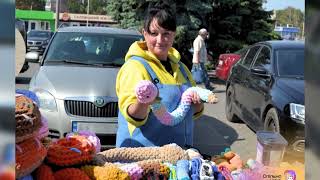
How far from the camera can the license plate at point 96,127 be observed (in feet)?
17.2

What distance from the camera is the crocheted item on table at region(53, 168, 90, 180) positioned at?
1678mm

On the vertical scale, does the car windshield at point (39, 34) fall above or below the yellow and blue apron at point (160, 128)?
above

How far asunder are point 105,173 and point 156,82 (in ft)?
2.58

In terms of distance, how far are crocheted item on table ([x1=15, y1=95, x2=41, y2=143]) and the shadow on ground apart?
465 cm

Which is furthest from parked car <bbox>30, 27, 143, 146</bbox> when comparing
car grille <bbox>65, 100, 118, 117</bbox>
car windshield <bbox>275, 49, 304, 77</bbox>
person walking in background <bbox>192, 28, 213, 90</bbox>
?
person walking in background <bbox>192, 28, 213, 90</bbox>

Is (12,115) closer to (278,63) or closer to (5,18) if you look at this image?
(5,18)

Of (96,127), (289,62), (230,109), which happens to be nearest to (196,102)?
(96,127)

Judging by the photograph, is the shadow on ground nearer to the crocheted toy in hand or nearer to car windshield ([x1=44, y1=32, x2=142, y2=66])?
car windshield ([x1=44, y1=32, x2=142, y2=66])

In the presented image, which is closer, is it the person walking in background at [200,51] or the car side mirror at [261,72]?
the car side mirror at [261,72]

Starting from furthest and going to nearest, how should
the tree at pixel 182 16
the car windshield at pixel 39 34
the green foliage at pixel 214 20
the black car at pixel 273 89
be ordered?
1. the car windshield at pixel 39 34
2. the green foliage at pixel 214 20
3. the tree at pixel 182 16
4. the black car at pixel 273 89

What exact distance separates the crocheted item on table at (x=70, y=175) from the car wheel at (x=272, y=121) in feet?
14.9

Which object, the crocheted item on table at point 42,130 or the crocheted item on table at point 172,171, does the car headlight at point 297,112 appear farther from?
the crocheted item on table at point 42,130

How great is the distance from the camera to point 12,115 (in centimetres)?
92

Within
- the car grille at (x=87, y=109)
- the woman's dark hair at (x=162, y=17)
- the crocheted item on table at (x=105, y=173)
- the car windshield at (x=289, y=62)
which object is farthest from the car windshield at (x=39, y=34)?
the crocheted item on table at (x=105, y=173)
